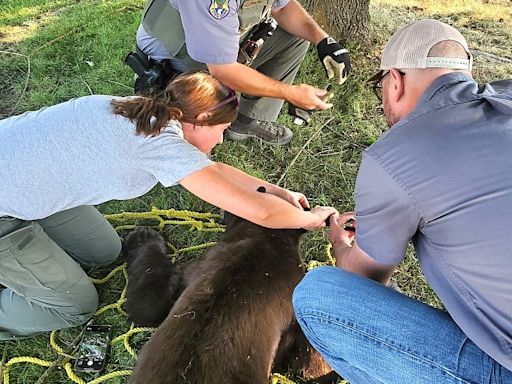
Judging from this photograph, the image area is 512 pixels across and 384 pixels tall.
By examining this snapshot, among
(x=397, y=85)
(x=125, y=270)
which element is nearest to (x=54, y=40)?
(x=125, y=270)

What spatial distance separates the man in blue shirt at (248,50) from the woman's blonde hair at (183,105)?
54cm

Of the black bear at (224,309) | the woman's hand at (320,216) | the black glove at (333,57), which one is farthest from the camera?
the black glove at (333,57)

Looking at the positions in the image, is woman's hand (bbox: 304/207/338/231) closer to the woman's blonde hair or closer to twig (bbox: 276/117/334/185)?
the woman's blonde hair

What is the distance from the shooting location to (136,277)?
3219 millimetres

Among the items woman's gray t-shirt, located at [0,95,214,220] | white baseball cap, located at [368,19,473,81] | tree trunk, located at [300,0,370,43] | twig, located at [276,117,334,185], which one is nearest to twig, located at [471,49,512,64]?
tree trunk, located at [300,0,370,43]

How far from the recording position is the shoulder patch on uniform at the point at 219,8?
9.74 ft

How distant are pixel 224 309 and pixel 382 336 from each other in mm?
734

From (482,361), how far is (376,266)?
0.57 m

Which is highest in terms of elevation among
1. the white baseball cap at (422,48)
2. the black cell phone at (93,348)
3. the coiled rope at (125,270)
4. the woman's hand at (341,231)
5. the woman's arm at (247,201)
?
the white baseball cap at (422,48)

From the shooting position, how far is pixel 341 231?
9.63 ft

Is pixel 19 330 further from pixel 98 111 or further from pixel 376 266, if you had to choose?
pixel 376 266

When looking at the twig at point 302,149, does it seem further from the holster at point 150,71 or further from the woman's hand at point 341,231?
the holster at point 150,71

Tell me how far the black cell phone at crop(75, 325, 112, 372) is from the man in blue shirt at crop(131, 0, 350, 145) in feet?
5.16

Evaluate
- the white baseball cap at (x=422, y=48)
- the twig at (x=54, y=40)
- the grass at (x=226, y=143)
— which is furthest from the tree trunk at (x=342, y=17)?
the white baseball cap at (x=422, y=48)
